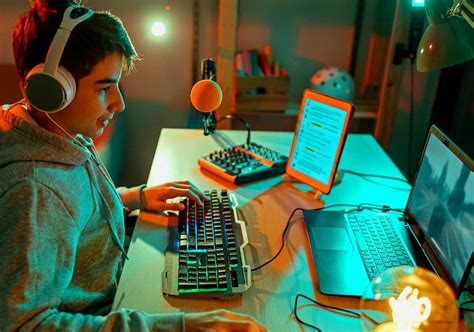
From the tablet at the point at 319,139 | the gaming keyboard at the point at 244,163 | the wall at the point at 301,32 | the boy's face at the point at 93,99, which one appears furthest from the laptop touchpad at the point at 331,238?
the wall at the point at 301,32

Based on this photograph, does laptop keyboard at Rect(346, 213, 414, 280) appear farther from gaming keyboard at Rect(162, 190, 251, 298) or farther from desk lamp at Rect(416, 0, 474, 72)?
desk lamp at Rect(416, 0, 474, 72)

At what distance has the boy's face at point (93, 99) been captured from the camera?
3.01ft

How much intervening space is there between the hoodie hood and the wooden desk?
0.98 feet

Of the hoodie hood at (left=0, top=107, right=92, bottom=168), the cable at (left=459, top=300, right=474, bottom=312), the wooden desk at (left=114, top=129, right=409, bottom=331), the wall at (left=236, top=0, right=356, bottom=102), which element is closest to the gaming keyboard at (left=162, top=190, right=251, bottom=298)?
the wooden desk at (left=114, top=129, right=409, bottom=331)

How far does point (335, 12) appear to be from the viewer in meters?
2.35

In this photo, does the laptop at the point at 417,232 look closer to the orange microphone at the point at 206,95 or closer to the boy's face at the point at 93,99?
the orange microphone at the point at 206,95

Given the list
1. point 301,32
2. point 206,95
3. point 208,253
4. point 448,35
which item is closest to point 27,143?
point 208,253

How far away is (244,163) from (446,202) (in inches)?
25.7

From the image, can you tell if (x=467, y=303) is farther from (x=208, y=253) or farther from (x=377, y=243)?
(x=208, y=253)

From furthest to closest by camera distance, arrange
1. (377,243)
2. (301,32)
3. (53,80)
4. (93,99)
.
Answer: (301,32)
(377,243)
(93,99)
(53,80)

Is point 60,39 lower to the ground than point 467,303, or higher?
higher

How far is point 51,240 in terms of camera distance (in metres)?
0.83

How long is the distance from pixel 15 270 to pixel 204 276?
1.20 ft

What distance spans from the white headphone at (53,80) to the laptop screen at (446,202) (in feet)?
2.56
